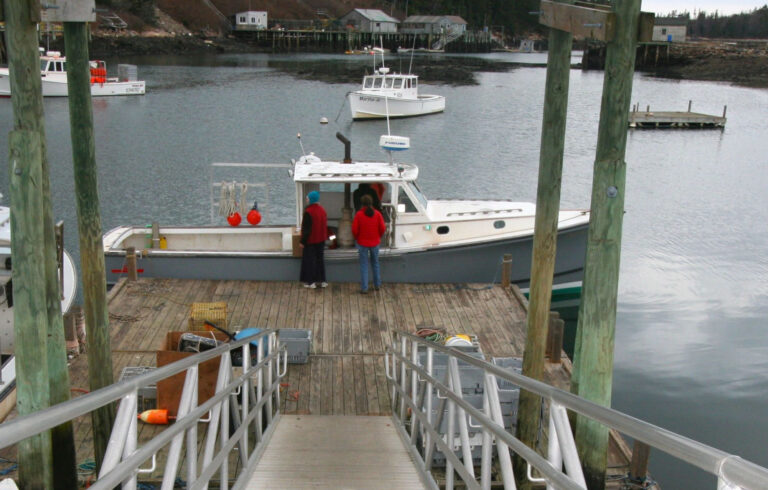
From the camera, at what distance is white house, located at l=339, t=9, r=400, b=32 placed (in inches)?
5089

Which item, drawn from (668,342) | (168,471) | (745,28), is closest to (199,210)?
(668,342)

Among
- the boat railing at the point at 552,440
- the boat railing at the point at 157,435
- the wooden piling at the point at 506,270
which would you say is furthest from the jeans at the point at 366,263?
the boat railing at the point at 157,435

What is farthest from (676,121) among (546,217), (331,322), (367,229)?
(546,217)

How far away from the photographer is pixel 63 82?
53.0 m

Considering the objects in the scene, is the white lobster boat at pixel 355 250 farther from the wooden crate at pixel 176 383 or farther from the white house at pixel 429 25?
the white house at pixel 429 25

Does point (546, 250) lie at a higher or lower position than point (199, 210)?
higher

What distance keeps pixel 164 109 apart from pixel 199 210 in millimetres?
27314

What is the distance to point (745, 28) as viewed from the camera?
182m

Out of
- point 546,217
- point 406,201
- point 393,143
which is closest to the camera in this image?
point 546,217

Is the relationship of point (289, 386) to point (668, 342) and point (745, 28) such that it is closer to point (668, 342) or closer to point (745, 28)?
point (668, 342)

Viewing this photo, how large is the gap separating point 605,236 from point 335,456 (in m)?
2.60

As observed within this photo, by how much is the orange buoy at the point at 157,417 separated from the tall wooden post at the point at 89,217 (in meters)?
0.92

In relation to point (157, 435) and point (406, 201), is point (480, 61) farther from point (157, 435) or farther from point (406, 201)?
point (157, 435)

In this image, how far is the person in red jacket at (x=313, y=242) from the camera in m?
11.9
